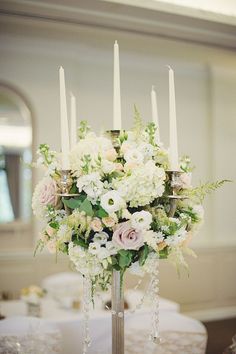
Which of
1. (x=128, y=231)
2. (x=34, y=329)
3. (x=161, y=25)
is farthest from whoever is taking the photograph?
(x=161, y=25)

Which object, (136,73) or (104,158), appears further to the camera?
(136,73)

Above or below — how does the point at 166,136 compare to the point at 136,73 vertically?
below

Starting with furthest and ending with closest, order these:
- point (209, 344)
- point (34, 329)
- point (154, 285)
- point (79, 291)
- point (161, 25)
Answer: point (209, 344)
point (79, 291)
point (161, 25)
point (34, 329)
point (154, 285)

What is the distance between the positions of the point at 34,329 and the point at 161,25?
→ 1805mm

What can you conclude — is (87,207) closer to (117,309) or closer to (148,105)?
(117,309)

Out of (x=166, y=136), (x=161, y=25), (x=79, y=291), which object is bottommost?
(x=79, y=291)

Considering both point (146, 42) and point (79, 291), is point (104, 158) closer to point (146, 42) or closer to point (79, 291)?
point (79, 291)

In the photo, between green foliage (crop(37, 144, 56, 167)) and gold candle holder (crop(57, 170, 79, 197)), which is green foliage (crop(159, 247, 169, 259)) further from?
green foliage (crop(37, 144, 56, 167))

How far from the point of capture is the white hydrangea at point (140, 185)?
136 centimetres

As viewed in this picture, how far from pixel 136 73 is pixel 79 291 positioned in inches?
115

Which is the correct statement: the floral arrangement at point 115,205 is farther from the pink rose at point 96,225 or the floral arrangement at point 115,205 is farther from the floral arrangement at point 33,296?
the floral arrangement at point 33,296

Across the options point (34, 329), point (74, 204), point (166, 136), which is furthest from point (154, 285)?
point (166, 136)

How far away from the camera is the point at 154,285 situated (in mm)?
1506

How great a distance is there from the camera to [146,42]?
4535 millimetres
